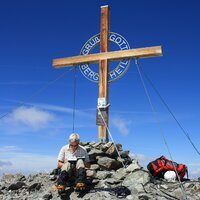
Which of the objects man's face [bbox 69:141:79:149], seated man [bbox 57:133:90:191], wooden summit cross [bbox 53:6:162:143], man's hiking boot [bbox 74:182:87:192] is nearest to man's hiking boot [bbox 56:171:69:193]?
seated man [bbox 57:133:90:191]

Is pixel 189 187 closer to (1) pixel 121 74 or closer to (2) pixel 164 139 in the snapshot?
(2) pixel 164 139

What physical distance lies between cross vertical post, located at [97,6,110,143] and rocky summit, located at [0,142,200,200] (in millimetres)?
622

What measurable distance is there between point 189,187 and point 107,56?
5.59 meters

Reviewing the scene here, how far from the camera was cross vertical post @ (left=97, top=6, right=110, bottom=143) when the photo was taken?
13850 mm

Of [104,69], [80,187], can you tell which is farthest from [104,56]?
[80,187]

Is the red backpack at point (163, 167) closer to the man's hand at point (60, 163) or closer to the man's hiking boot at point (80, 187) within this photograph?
the man's hiking boot at point (80, 187)

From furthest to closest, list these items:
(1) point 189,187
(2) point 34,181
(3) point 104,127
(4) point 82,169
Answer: (3) point 104,127, (2) point 34,181, (1) point 189,187, (4) point 82,169

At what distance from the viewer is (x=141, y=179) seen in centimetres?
1116

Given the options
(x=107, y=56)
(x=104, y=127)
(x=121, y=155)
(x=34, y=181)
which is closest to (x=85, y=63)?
(x=107, y=56)

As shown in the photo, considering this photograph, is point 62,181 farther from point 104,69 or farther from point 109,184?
point 104,69

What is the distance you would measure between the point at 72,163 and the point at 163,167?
10.9 feet

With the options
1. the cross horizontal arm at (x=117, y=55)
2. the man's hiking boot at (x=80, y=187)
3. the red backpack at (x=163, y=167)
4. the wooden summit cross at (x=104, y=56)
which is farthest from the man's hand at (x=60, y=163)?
the cross horizontal arm at (x=117, y=55)

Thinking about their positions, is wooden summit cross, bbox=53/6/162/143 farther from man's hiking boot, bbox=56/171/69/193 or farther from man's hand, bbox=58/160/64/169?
man's hiking boot, bbox=56/171/69/193

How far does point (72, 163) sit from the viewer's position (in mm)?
10812
